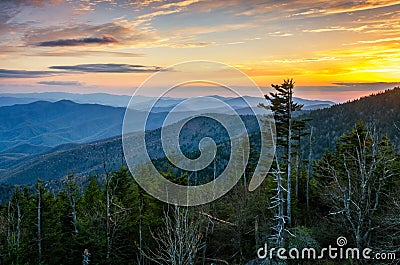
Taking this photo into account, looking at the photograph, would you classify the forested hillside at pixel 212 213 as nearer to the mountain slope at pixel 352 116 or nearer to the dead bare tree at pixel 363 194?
the dead bare tree at pixel 363 194

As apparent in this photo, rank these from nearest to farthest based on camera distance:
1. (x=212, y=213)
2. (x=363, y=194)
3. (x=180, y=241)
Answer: (x=180, y=241), (x=363, y=194), (x=212, y=213)

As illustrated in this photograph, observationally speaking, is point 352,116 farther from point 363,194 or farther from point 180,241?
point 180,241

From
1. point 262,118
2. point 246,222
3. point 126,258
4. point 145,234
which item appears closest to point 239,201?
point 246,222

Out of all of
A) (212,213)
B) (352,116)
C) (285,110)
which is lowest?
(212,213)

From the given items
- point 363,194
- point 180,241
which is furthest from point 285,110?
point 180,241

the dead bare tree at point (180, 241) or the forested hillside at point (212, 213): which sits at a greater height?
the dead bare tree at point (180, 241)

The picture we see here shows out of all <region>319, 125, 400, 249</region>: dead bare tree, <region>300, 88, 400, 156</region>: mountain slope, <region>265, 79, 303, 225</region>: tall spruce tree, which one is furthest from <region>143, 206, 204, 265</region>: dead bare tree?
<region>300, 88, 400, 156</region>: mountain slope

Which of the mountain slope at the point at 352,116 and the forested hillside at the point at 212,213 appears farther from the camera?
the mountain slope at the point at 352,116

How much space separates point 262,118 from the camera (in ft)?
85.6

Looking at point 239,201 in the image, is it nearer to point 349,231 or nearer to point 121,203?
point 349,231

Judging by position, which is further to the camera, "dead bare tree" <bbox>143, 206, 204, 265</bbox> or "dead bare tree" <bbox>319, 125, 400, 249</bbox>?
"dead bare tree" <bbox>319, 125, 400, 249</bbox>

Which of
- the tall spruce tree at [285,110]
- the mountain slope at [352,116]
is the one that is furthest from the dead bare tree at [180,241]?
the mountain slope at [352,116]

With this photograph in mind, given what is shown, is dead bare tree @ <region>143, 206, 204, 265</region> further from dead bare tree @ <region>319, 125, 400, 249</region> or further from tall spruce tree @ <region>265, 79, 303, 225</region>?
tall spruce tree @ <region>265, 79, 303, 225</region>

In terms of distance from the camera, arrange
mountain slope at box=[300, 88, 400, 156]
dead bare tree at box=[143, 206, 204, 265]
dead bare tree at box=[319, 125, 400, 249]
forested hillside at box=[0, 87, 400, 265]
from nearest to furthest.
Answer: dead bare tree at box=[143, 206, 204, 265] → dead bare tree at box=[319, 125, 400, 249] → forested hillside at box=[0, 87, 400, 265] → mountain slope at box=[300, 88, 400, 156]
